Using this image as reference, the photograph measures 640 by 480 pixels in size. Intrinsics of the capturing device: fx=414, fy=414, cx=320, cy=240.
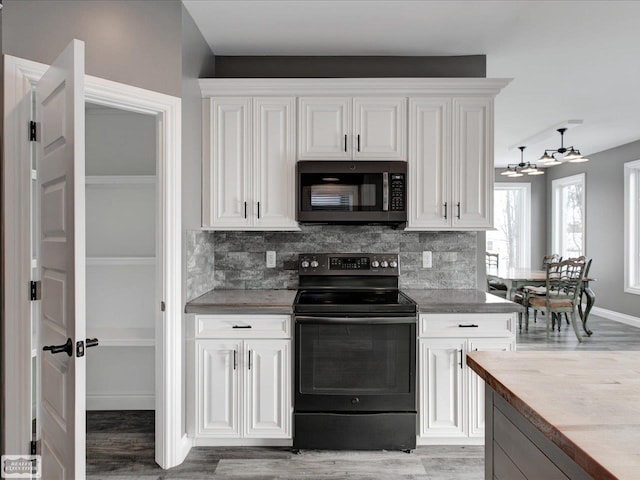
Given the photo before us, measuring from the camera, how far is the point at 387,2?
7.93 ft

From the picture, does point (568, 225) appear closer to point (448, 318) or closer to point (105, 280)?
point (448, 318)

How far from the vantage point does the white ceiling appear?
2.45 m

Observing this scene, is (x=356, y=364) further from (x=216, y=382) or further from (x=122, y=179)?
(x=122, y=179)

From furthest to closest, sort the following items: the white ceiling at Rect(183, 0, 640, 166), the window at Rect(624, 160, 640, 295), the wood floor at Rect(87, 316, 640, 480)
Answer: the window at Rect(624, 160, 640, 295)
the white ceiling at Rect(183, 0, 640, 166)
the wood floor at Rect(87, 316, 640, 480)

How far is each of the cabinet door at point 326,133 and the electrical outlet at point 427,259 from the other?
95 centimetres

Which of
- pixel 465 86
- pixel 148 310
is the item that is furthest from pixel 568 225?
pixel 148 310

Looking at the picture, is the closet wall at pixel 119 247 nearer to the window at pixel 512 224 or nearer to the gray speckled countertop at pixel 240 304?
the gray speckled countertop at pixel 240 304

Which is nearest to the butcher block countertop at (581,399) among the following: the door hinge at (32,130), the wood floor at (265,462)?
the wood floor at (265,462)

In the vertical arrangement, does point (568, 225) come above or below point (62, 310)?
above

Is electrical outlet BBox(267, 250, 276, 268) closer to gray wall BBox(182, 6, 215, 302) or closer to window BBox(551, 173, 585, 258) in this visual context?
gray wall BBox(182, 6, 215, 302)

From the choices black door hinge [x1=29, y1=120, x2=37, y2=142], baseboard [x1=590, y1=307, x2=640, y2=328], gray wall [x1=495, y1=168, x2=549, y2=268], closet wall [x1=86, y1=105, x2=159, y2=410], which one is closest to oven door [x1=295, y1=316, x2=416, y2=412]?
closet wall [x1=86, y1=105, x2=159, y2=410]

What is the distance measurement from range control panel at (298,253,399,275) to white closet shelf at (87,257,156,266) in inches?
42.8

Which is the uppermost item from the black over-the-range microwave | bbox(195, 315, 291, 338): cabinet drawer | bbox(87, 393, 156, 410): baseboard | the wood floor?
the black over-the-range microwave

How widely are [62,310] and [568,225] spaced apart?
8404 mm
